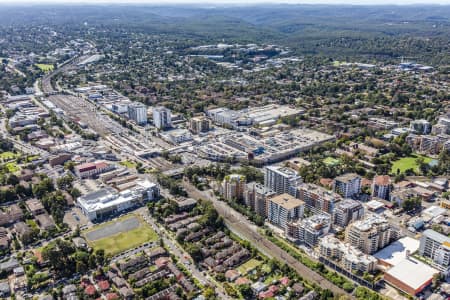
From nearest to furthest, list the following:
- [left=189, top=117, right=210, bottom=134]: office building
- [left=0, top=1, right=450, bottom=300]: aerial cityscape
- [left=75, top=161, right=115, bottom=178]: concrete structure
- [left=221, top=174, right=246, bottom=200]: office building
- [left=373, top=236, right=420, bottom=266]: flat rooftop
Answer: [left=0, top=1, right=450, bottom=300]: aerial cityscape, [left=373, top=236, right=420, bottom=266]: flat rooftop, [left=221, top=174, right=246, bottom=200]: office building, [left=75, top=161, right=115, bottom=178]: concrete structure, [left=189, top=117, right=210, bottom=134]: office building

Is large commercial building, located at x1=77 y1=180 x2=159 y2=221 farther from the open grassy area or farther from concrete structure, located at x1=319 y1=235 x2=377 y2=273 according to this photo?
concrete structure, located at x1=319 y1=235 x2=377 y2=273

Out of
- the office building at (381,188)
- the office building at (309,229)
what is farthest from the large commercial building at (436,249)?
the office building at (381,188)

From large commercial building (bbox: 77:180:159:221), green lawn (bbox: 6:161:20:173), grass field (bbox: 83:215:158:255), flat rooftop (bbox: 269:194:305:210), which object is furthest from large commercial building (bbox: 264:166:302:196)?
green lawn (bbox: 6:161:20:173)

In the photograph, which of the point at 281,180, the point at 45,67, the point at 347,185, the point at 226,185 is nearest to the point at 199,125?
the point at 226,185

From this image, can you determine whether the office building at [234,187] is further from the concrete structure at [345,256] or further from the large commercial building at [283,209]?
the concrete structure at [345,256]

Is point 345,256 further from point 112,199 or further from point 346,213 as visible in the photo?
point 112,199

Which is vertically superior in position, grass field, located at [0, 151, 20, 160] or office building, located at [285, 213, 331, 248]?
office building, located at [285, 213, 331, 248]

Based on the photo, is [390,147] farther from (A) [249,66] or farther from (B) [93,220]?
(A) [249,66]
